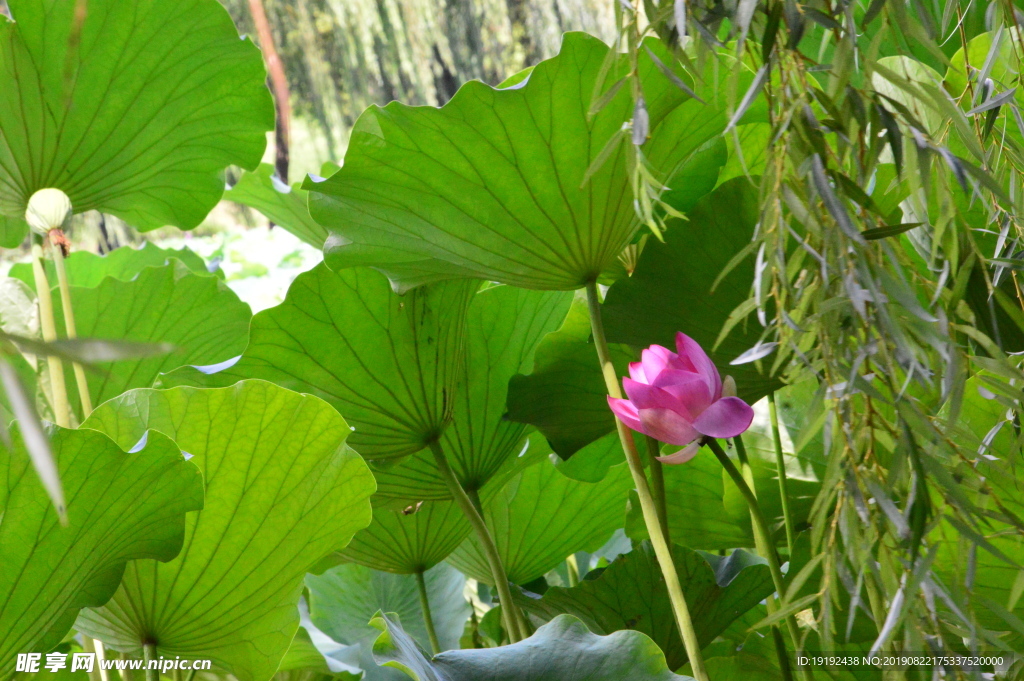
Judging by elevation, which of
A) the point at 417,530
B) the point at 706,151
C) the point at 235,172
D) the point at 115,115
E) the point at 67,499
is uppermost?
the point at 235,172

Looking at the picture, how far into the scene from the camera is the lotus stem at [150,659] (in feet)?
1.80

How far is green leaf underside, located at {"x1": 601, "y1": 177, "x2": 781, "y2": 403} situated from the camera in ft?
1.78

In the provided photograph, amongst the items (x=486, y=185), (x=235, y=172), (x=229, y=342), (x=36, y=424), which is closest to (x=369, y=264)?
(x=486, y=185)

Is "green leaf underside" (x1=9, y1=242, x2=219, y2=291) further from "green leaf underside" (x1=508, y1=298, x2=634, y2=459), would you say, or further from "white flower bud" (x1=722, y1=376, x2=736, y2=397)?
"white flower bud" (x1=722, y1=376, x2=736, y2=397)

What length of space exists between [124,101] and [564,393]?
0.43 m

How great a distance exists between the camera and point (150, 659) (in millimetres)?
564

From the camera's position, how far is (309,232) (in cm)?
91

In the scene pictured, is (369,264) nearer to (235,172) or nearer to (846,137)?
→ (846,137)

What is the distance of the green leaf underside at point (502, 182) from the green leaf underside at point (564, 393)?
71 mm

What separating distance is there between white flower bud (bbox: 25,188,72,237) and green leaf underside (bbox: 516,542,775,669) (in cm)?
48

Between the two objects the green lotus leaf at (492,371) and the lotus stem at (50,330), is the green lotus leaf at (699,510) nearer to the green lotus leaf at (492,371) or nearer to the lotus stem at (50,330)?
the green lotus leaf at (492,371)

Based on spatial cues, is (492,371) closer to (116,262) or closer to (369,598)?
(369,598)

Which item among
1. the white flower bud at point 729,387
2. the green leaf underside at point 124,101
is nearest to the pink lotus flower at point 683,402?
the white flower bud at point 729,387

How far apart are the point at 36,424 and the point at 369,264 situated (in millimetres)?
443
